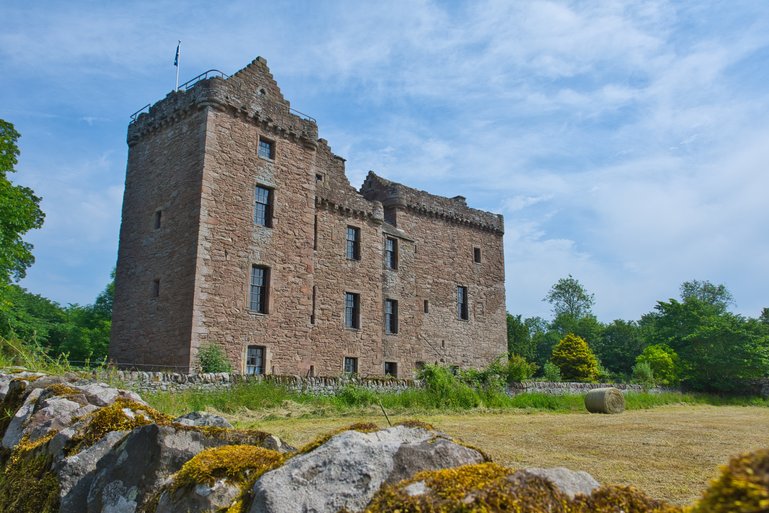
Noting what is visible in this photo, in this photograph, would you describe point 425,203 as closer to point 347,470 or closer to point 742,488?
point 347,470

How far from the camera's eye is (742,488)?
1.33 meters

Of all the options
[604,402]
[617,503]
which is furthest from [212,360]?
[617,503]

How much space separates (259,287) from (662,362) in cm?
3095

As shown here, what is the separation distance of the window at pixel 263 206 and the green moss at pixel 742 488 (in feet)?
70.4

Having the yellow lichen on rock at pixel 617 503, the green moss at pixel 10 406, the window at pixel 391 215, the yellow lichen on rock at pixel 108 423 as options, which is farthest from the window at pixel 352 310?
the yellow lichen on rock at pixel 617 503

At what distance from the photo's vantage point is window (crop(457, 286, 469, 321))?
33406 mm

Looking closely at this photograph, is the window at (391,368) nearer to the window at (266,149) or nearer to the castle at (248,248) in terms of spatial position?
the castle at (248,248)

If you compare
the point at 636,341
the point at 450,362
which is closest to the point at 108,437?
the point at 450,362

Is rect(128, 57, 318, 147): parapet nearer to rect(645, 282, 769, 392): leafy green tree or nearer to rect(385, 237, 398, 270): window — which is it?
rect(385, 237, 398, 270): window

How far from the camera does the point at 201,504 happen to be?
3.04 m

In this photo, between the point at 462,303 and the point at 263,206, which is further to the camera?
the point at 462,303

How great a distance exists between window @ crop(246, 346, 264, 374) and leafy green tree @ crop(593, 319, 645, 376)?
4080 cm

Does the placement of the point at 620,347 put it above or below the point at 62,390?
above

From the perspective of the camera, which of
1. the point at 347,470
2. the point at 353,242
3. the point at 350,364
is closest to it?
the point at 347,470
